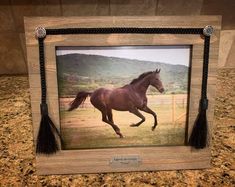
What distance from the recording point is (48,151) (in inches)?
22.3

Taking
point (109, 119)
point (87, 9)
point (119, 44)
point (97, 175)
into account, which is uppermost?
point (87, 9)

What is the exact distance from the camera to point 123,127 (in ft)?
1.86

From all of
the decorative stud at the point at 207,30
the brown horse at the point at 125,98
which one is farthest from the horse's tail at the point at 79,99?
the decorative stud at the point at 207,30

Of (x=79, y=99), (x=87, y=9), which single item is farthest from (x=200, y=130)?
(x=87, y=9)

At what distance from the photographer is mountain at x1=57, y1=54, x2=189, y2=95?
0.53 m

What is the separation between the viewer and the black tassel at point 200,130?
554 mm

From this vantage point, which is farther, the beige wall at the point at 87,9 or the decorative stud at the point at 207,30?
the beige wall at the point at 87,9

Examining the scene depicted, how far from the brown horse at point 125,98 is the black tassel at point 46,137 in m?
0.04

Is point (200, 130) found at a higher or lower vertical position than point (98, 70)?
lower

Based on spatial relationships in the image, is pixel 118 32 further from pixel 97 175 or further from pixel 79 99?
pixel 97 175

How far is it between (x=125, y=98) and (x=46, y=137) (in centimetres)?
16

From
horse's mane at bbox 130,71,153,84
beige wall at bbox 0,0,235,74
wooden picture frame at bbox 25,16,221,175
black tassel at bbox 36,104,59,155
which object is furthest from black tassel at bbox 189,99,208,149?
beige wall at bbox 0,0,235,74

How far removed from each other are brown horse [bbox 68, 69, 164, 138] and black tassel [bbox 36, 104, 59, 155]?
0.04 m

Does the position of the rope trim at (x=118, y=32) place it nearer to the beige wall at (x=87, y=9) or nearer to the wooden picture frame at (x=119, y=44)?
the wooden picture frame at (x=119, y=44)
